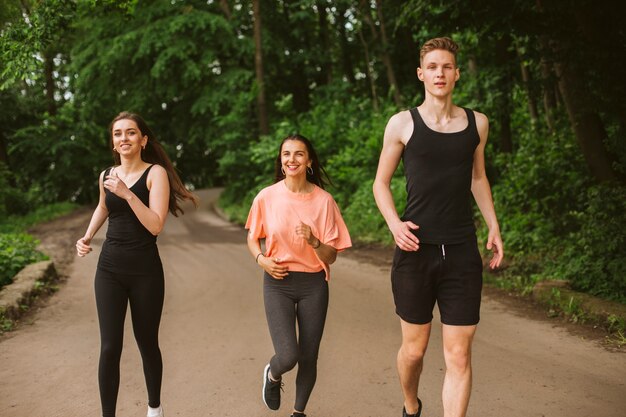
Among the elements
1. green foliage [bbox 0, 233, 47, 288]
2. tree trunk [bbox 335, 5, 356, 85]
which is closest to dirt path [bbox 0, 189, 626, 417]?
green foliage [bbox 0, 233, 47, 288]

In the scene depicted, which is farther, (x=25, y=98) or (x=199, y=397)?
(x=25, y=98)

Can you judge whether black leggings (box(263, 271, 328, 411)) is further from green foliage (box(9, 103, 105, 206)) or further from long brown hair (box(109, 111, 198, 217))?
green foliage (box(9, 103, 105, 206))

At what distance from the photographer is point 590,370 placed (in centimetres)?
535

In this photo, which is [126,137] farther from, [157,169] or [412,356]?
[412,356]

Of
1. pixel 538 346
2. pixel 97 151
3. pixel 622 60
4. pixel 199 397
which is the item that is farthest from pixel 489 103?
pixel 97 151

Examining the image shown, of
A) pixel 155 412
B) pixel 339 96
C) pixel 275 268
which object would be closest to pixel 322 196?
pixel 275 268

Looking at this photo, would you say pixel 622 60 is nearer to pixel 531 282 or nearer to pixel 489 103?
pixel 531 282

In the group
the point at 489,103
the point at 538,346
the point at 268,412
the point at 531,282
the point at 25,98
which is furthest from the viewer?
the point at 25,98

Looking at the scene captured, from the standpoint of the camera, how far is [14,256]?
10.4 m

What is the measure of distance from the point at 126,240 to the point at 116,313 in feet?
1.49

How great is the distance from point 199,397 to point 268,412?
64 centimetres

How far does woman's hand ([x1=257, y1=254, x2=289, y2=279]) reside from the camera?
402cm

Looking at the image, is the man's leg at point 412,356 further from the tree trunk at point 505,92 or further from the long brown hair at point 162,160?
the tree trunk at point 505,92

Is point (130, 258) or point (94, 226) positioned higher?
point (94, 226)
